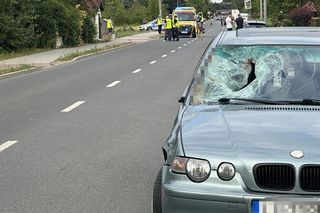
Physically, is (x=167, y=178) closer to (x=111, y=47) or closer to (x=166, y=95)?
(x=166, y=95)

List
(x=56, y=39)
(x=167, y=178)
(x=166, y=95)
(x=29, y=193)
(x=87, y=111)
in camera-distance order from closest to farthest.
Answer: (x=167, y=178), (x=29, y=193), (x=87, y=111), (x=166, y=95), (x=56, y=39)

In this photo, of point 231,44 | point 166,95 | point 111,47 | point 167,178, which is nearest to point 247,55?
point 231,44

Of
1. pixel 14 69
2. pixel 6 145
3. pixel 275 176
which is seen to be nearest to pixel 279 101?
pixel 275 176

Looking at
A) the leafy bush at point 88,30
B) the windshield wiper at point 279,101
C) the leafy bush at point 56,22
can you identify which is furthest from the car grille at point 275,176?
the leafy bush at point 88,30

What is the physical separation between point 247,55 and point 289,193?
1.94 meters

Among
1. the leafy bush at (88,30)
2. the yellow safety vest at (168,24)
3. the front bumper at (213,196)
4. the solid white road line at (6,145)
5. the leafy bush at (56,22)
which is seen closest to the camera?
the front bumper at (213,196)

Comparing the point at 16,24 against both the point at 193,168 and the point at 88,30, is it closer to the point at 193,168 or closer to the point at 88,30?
the point at 88,30

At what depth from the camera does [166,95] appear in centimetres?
1356

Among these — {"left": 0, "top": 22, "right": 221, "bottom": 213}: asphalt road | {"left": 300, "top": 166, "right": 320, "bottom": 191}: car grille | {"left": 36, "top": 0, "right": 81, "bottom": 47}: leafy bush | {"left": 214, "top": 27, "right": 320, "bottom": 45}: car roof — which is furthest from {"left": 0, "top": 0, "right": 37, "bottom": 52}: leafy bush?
{"left": 300, "top": 166, "right": 320, "bottom": 191}: car grille

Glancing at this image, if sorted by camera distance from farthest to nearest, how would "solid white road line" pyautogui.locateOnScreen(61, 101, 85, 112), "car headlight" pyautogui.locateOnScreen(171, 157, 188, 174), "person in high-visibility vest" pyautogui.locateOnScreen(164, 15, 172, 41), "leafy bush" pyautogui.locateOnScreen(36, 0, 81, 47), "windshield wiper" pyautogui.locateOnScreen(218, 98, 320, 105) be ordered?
1. "person in high-visibility vest" pyautogui.locateOnScreen(164, 15, 172, 41)
2. "leafy bush" pyautogui.locateOnScreen(36, 0, 81, 47)
3. "solid white road line" pyautogui.locateOnScreen(61, 101, 85, 112)
4. "windshield wiper" pyautogui.locateOnScreen(218, 98, 320, 105)
5. "car headlight" pyautogui.locateOnScreen(171, 157, 188, 174)

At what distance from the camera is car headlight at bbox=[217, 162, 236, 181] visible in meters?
3.76

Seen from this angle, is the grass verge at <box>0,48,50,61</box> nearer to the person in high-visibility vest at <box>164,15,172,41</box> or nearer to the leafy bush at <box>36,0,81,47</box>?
the leafy bush at <box>36,0,81,47</box>

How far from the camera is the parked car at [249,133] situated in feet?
12.0

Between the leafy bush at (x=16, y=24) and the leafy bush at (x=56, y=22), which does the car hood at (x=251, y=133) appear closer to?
the leafy bush at (x=16, y=24)
